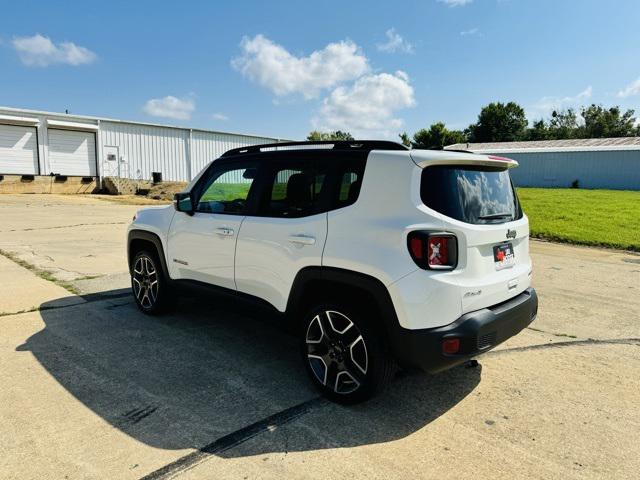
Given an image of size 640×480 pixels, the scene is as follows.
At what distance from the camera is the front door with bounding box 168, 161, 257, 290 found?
4.10 metres

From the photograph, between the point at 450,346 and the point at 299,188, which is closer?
the point at 450,346

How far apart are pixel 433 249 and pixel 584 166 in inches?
1674

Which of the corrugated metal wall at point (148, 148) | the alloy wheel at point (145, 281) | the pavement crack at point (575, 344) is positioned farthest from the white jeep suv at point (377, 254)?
the corrugated metal wall at point (148, 148)

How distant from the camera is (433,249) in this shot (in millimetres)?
2822

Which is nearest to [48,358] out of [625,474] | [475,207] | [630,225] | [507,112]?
[475,207]

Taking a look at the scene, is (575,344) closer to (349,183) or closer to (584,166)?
(349,183)

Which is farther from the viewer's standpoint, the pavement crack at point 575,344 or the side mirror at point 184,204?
the side mirror at point 184,204

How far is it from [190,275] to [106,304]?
178 centimetres

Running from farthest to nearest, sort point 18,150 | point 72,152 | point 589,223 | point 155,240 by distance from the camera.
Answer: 1. point 72,152
2. point 18,150
3. point 589,223
4. point 155,240

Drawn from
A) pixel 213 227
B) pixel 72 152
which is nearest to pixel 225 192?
pixel 213 227

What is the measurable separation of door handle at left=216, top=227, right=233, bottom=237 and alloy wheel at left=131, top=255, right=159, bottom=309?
134 cm

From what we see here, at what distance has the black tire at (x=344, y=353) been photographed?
3.04 m

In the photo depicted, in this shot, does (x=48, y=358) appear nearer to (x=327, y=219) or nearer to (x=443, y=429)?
(x=327, y=219)

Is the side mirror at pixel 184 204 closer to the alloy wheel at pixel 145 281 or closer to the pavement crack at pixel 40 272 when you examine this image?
the alloy wheel at pixel 145 281
